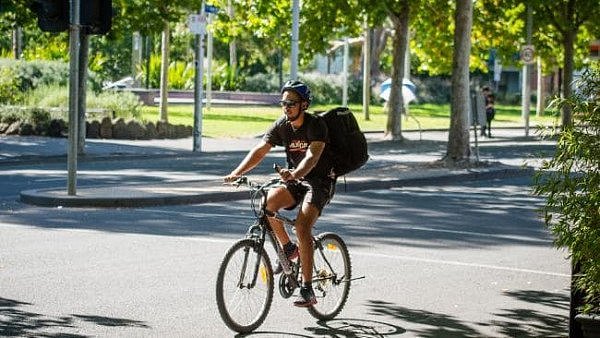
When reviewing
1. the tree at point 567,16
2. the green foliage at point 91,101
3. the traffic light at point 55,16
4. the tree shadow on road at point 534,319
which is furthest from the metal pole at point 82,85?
the tree at point 567,16

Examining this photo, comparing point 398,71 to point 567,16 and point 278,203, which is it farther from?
point 278,203

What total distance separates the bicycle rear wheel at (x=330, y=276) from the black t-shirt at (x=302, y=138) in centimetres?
57

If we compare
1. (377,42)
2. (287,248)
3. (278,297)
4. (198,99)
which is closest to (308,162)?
(287,248)

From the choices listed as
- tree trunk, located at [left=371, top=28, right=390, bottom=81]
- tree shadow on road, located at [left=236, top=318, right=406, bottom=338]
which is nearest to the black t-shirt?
tree shadow on road, located at [left=236, top=318, right=406, bottom=338]

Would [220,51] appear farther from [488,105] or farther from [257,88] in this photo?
[488,105]

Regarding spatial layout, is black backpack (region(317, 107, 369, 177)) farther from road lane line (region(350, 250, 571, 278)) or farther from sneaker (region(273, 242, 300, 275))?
road lane line (region(350, 250, 571, 278))

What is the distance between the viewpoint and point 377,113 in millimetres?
61500

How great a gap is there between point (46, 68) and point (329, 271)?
33.3m

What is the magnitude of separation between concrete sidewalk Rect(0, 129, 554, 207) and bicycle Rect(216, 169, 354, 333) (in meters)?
0.78

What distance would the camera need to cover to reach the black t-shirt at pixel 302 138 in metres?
9.09

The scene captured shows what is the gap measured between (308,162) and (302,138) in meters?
0.24

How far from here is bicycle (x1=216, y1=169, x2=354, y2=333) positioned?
8.77 m

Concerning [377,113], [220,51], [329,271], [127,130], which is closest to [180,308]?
[329,271]

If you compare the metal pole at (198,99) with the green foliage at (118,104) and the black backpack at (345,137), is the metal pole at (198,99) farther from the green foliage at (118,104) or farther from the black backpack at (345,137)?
the black backpack at (345,137)
